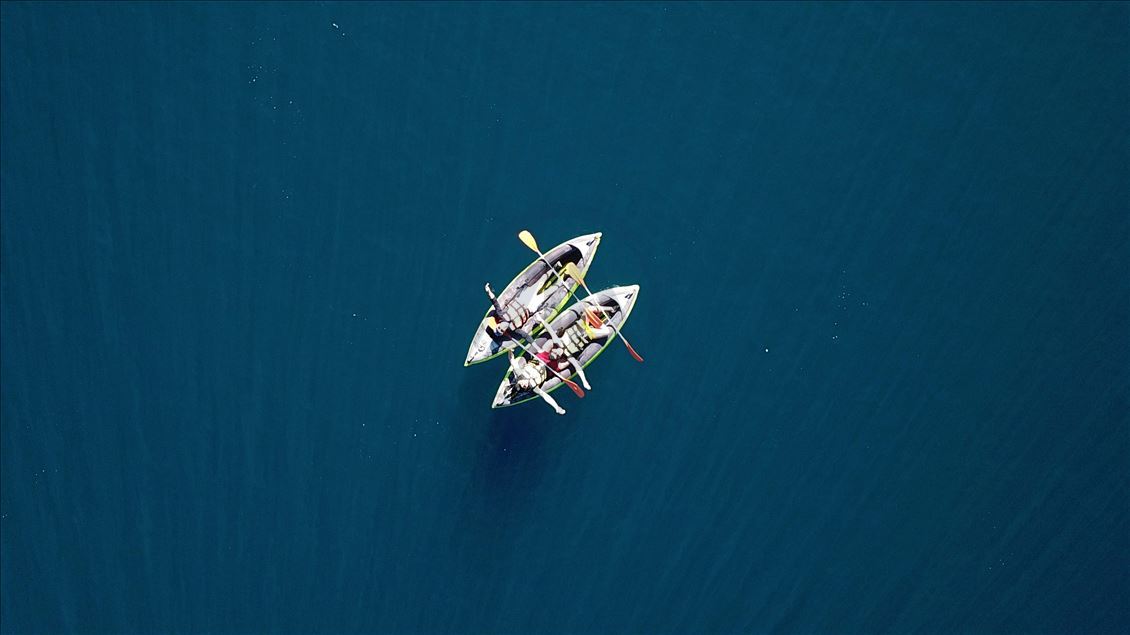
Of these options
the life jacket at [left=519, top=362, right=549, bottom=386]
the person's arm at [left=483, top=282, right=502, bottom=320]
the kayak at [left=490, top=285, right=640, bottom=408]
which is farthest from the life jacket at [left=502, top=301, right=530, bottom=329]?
the life jacket at [left=519, top=362, right=549, bottom=386]

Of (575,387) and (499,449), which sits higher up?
(575,387)

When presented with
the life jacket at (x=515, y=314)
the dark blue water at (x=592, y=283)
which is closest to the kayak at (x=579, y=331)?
the life jacket at (x=515, y=314)

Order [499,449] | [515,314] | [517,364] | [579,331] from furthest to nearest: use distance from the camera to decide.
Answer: [499,449], [579,331], [515,314], [517,364]

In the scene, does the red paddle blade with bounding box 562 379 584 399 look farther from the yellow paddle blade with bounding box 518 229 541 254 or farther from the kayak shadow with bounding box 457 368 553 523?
the yellow paddle blade with bounding box 518 229 541 254

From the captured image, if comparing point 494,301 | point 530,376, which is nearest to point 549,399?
point 530,376

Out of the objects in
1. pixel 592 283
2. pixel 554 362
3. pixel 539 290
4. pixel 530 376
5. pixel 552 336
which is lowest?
pixel 530 376

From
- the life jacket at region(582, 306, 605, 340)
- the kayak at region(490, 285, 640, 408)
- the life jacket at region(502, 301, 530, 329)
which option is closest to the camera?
the life jacket at region(502, 301, 530, 329)

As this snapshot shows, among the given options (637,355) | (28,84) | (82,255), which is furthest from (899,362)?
(28,84)

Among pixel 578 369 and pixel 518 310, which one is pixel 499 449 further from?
pixel 518 310

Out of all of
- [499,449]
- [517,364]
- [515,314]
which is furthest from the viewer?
[499,449]
